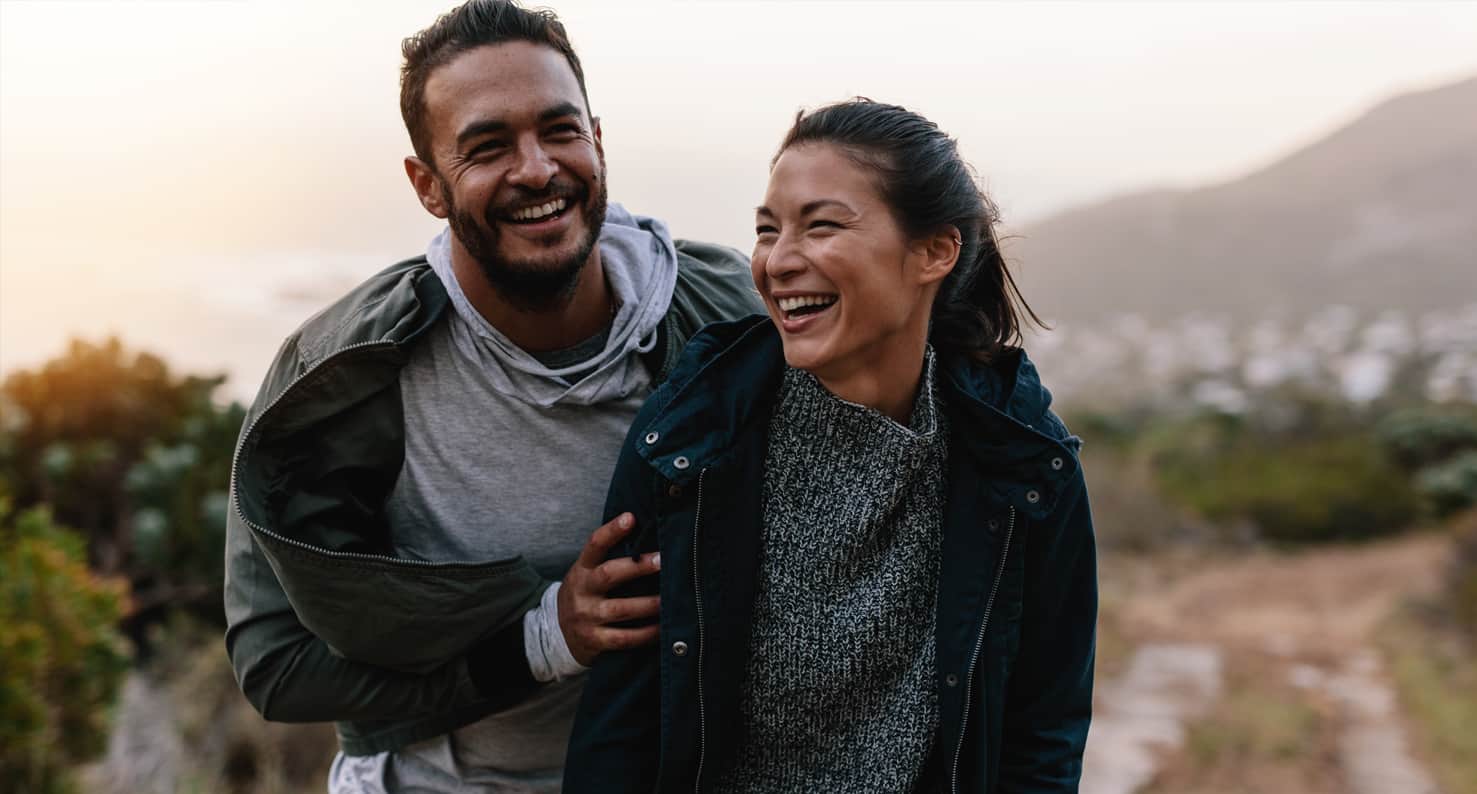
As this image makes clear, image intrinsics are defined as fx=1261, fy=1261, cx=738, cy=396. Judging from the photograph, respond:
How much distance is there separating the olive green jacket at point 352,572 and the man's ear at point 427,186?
14cm

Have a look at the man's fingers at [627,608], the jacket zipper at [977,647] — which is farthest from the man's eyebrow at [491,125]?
the jacket zipper at [977,647]

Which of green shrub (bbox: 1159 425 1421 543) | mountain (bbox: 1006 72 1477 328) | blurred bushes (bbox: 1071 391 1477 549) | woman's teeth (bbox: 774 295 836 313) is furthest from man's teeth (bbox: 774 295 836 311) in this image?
mountain (bbox: 1006 72 1477 328)

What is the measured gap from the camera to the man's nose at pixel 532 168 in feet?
7.34

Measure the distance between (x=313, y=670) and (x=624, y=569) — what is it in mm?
641

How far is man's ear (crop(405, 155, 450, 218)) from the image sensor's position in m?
2.40

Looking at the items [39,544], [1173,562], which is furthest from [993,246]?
[1173,562]

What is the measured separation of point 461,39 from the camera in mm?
2338

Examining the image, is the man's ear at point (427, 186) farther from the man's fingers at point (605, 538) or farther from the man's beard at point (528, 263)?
the man's fingers at point (605, 538)

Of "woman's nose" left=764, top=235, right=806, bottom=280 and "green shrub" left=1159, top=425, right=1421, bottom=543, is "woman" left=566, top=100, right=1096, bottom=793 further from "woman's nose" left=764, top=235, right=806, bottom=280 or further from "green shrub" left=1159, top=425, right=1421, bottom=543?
"green shrub" left=1159, top=425, right=1421, bottom=543

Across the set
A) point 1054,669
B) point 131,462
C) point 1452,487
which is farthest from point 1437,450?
point 1054,669

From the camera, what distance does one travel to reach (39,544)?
3645mm

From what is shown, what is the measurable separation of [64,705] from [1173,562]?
10.3 metres

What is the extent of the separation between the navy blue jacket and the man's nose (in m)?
0.43

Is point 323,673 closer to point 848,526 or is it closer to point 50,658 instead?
point 848,526
